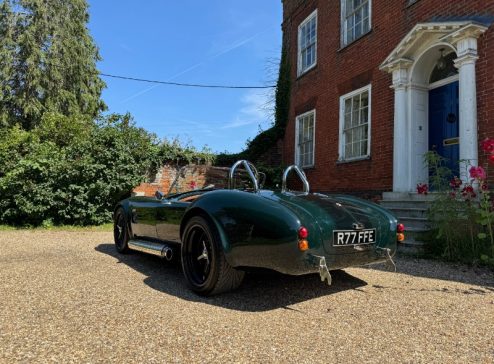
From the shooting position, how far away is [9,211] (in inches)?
366

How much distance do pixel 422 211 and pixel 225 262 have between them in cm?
452

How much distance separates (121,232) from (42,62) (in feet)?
69.0

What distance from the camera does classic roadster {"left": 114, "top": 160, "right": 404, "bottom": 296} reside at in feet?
9.50

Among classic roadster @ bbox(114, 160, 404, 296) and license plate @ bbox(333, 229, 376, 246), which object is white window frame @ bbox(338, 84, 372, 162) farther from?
license plate @ bbox(333, 229, 376, 246)

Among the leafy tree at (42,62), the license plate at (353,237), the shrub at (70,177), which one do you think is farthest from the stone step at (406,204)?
the leafy tree at (42,62)

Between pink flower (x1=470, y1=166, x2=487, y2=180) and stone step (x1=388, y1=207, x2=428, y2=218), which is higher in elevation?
pink flower (x1=470, y1=166, x2=487, y2=180)

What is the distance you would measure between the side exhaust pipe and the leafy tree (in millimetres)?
20035

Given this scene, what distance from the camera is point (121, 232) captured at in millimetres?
5582

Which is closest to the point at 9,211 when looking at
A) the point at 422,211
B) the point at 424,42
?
the point at 422,211

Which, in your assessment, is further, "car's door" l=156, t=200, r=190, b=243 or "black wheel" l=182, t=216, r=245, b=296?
"car's door" l=156, t=200, r=190, b=243

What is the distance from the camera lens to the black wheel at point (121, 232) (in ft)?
17.7

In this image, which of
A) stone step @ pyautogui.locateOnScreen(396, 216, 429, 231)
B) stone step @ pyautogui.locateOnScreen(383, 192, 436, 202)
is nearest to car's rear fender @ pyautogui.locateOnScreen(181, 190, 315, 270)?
stone step @ pyautogui.locateOnScreen(396, 216, 429, 231)

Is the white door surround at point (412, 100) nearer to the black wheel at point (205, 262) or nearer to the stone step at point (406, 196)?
the stone step at point (406, 196)

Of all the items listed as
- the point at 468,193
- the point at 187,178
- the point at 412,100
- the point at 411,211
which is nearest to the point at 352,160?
the point at 412,100
